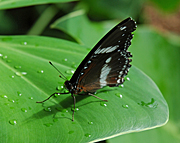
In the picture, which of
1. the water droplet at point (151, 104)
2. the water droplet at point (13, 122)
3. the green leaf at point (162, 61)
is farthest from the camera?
the green leaf at point (162, 61)

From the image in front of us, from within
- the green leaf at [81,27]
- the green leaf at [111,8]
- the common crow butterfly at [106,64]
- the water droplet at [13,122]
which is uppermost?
the green leaf at [111,8]

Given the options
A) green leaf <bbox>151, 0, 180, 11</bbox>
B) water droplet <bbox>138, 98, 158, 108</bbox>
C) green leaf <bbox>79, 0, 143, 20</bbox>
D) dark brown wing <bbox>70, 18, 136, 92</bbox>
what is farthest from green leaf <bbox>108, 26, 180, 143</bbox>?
green leaf <bbox>151, 0, 180, 11</bbox>

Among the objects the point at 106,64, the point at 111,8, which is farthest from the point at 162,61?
the point at 111,8

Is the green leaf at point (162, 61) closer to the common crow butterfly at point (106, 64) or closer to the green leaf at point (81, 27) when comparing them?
the green leaf at point (81, 27)

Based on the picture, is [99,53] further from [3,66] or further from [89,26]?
[89,26]

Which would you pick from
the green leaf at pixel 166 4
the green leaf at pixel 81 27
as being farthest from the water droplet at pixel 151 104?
the green leaf at pixel 166 4

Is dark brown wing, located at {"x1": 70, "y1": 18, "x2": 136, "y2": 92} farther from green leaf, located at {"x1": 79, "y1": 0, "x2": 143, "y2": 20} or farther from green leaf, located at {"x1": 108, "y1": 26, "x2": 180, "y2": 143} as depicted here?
green leaf, located at {"x1": 79, "y1": 0, "x2": 143, "y2": 20}
